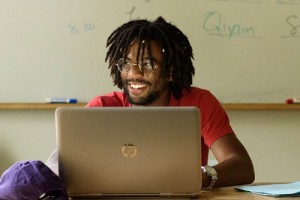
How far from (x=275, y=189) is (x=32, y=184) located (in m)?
0.62

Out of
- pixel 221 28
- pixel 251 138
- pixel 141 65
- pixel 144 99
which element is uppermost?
pixel 221 28

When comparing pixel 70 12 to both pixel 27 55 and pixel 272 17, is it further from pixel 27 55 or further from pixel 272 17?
pixel 272 17

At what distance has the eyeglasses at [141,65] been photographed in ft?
5.19

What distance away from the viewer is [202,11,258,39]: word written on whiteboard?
2.34 meters

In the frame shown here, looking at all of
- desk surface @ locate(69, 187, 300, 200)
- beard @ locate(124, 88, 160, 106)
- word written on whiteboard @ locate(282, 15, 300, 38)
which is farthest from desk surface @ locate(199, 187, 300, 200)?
word written on whiteboard @ locate(282, 15, 300, 38)

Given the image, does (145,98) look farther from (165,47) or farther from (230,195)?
(230,195)

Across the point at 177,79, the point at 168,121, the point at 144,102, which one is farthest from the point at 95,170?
the point at 177,79

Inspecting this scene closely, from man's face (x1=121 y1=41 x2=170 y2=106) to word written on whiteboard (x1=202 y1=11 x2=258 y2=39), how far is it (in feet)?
2.58

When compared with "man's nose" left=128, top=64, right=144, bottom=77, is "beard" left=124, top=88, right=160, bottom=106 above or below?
below

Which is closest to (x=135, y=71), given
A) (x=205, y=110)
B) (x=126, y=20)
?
(x=205, y=110)

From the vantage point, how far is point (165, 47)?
1627 millimetres

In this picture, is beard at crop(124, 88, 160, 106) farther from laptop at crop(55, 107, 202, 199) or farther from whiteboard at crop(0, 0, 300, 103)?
whiteboard at crop(0, 0, 300, 103)

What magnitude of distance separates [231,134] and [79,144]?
67 cm

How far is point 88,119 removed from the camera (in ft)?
3.44
